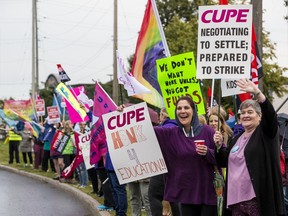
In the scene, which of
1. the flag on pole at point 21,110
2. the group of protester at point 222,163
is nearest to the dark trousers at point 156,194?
the group of protester at point 222,163

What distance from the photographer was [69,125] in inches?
646

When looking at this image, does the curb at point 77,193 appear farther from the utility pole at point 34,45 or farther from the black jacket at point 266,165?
the utility pole at point 34,45

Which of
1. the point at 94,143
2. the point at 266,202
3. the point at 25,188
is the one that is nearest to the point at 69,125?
the point at 25,188

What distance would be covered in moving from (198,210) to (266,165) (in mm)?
1104

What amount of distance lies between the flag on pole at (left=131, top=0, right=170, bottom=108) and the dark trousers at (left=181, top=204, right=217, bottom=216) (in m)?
3.08

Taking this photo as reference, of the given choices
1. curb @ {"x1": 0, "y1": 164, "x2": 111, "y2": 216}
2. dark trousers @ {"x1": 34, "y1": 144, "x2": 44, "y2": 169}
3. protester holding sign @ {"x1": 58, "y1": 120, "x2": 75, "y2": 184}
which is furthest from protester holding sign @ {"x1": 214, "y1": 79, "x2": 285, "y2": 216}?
dark trousers @ {"x1": 34, "y1": 144, "x2": 44, "y2": 169}

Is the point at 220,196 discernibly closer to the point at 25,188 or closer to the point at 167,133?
the point at 167,133

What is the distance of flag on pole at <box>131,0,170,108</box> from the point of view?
368 inches

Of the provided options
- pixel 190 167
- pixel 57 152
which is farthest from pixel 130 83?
pixel 57 152

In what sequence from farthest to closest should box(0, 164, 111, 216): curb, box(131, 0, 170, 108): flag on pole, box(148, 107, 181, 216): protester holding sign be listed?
box(0, 164, 111, 216): curb
box(131, 0, 170, 108): flag on pole
box(148, 107, 181, 216): protester holding sign

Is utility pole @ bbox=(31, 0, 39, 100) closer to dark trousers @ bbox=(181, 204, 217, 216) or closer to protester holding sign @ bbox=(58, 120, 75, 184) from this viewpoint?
protester holding sign @ bbox=(58, 120, 75, 184)

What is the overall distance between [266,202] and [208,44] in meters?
1.98

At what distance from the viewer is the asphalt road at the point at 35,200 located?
12.0 m

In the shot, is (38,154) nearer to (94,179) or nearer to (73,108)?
(94,179)
